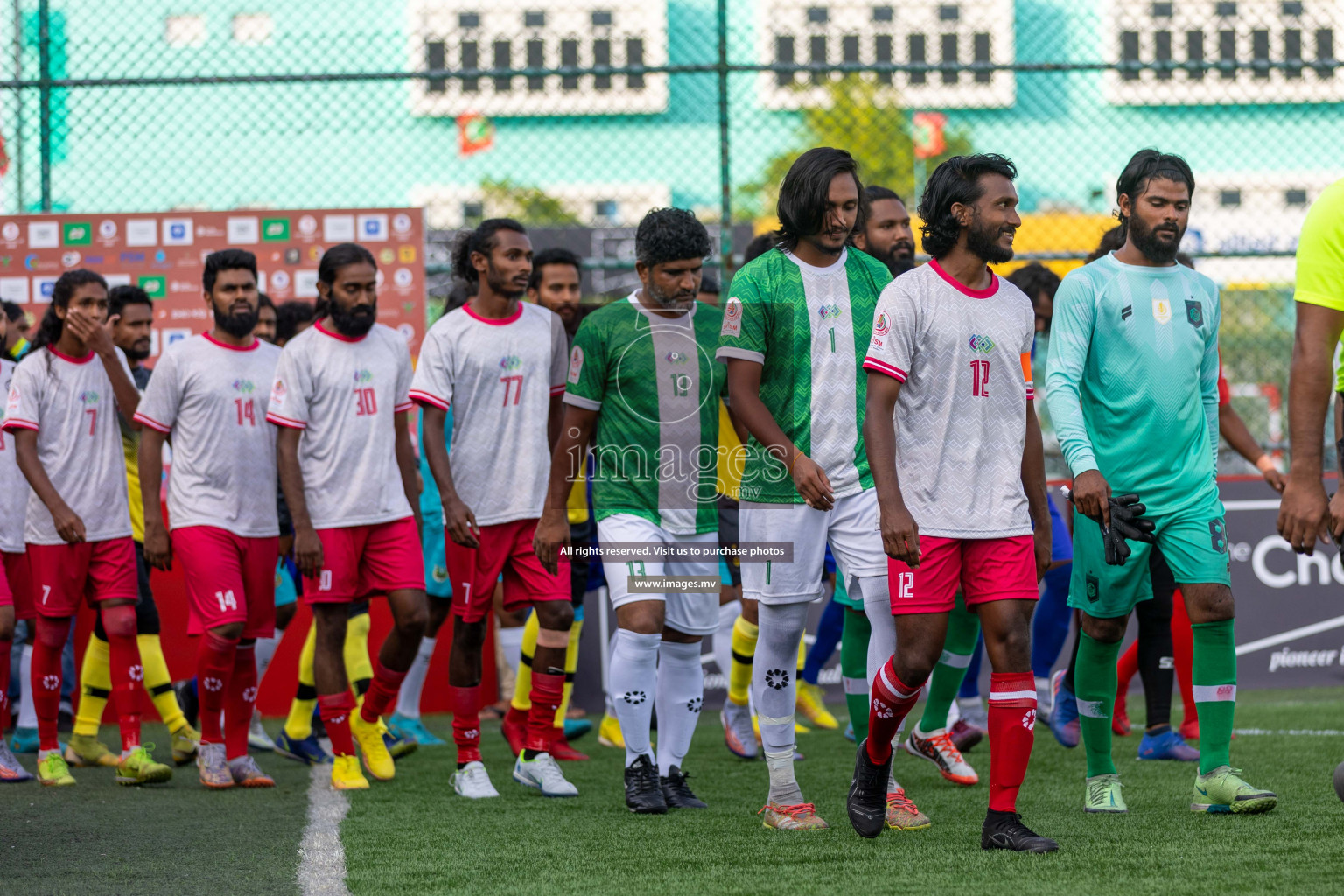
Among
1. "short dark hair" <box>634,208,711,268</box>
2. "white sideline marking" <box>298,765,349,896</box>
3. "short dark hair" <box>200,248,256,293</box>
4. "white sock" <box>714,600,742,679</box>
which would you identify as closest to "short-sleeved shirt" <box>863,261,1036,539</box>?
"short dark hair" <box>634,208,711,268</box>

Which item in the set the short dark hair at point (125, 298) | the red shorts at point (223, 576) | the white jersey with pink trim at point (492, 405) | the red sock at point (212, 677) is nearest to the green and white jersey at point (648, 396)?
the white jersey with pink trim at point (492, 405)

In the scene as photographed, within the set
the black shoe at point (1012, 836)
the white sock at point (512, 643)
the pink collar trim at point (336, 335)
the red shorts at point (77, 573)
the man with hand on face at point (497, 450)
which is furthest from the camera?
the white sock at point (512, 643)

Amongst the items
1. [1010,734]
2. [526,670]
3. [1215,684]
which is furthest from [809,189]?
[526,670]

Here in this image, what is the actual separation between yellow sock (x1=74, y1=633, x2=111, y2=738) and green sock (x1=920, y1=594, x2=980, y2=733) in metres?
3.78

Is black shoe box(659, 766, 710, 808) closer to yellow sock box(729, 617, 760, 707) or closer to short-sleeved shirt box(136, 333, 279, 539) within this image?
yellow sock box(729, 617, 760, 707)

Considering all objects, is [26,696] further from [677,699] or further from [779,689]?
[779,689]

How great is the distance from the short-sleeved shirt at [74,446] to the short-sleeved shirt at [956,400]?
379 cm

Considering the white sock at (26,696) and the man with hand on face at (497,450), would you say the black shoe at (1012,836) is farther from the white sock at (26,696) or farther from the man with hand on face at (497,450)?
the white sock at (26,696)


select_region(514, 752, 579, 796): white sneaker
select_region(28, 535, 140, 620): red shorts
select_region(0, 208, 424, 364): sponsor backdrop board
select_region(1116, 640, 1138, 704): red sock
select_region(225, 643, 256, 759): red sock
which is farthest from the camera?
select_region(0, 208, 424, 364): sponsor backdrop board

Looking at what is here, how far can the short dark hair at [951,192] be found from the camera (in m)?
4.65

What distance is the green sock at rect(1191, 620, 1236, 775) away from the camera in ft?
16.0

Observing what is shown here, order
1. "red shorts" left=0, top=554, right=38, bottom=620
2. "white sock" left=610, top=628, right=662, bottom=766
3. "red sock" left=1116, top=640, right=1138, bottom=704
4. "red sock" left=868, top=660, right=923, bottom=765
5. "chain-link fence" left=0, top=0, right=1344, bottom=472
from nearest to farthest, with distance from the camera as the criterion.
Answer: "red sock" left=868, top=660, right=923, bottom=765
"white sock" left=610, top=628, right=662, bottom=766
"red shorts" left=0, top=554, right=38, bottom=620
"red sock" left=1116, top=640, right=1138, bottom=704
"chain-link fence" left=0, top=0, right=1344, bottom=472

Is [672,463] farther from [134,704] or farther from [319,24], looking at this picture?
[319,24]

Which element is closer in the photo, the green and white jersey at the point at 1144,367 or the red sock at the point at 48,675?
the green and white jersey at the point at 1144,367
